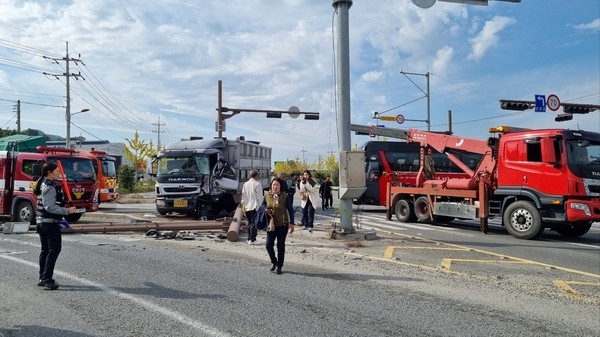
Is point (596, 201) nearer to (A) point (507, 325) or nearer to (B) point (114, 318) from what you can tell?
(A) point (507, 325)

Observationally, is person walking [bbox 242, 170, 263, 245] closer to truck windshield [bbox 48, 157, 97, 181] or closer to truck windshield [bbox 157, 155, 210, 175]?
truck windshield [bbox 157, 155, 210, 175]

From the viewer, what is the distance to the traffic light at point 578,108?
87.6 ft

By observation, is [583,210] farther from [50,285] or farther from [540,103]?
[540,103]

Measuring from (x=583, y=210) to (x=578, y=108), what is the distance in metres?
19.2

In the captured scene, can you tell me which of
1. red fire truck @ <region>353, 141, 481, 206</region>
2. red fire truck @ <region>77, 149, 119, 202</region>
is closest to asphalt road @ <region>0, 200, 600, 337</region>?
red fire truck @ <region>353, 141, 481, 206</region>

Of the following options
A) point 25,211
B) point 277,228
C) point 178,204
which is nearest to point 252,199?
point 277,228

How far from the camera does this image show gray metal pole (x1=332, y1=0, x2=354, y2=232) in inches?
436

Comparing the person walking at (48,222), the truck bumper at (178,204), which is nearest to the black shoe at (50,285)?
the person walking at (48,222)

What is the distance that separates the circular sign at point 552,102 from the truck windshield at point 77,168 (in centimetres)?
2233

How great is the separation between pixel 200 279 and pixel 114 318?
6.20ft

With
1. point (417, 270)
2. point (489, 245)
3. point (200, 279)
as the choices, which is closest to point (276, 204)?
point (200, 279)

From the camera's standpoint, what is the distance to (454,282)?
275 inches

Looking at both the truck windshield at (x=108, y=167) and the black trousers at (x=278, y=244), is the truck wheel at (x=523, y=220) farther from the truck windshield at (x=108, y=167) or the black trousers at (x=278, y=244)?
the truck windshield at (x=108, y=167)

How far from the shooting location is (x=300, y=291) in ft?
20.4
